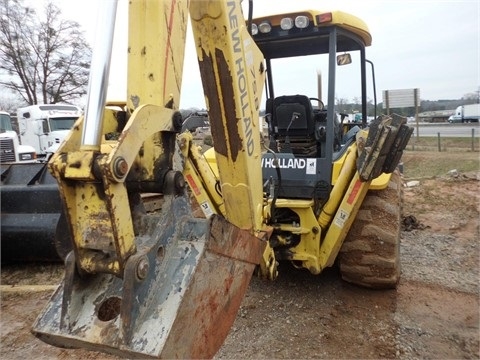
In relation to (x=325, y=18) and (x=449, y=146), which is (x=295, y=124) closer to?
(x=325, y=18)

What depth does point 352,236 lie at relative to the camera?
3.49 m

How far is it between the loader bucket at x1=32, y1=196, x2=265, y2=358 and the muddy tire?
1.81 m

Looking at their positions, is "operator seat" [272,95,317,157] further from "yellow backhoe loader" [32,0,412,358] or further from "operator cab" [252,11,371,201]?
"yellow backhoe loader" [32,0,412,358]

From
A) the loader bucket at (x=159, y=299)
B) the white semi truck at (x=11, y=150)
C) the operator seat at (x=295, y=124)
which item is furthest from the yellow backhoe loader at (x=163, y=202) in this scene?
the white semi truck at (x=11, y=150)

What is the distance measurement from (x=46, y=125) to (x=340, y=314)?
13801 mm

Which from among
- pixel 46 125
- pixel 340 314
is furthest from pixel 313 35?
pixel 46 125

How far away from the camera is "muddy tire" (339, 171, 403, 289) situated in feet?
11.2

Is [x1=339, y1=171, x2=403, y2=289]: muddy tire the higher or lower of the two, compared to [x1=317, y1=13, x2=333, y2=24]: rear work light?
lower

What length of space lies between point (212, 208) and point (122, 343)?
216 cm

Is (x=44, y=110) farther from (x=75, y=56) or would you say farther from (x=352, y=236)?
(x=352, y=236)

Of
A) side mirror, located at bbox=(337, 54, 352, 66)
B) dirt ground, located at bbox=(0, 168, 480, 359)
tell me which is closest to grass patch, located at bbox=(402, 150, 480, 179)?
dirt ground, located at bbox=(0, 168, 480, 359)

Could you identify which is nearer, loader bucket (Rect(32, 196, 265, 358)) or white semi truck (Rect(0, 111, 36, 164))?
loader bucket (Rect(32, 196, 265, 358))

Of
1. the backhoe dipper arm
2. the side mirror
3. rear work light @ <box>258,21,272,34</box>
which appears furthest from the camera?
the side mirror

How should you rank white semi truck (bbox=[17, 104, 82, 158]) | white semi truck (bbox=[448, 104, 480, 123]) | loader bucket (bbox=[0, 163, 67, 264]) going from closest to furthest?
loader bucket (bbox=[0, 163, 67, 264]), white semi truck (bbox=[17, 104, 82, 158]), white semi truck (bbox=[448, 104, 480, 123])
